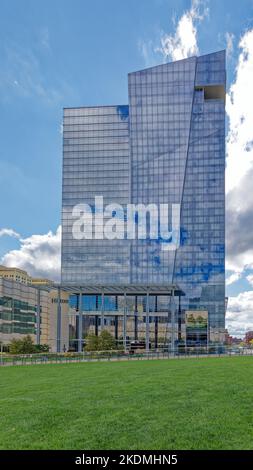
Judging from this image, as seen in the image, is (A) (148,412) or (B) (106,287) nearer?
(A) (148,412)

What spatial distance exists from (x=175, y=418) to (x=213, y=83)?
565 feet

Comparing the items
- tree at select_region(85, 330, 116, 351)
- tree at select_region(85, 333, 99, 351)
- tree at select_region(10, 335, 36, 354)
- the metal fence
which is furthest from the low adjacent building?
the metal fence

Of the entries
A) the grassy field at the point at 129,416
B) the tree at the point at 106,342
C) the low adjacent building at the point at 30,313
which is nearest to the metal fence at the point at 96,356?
the tree at the point at 106,342

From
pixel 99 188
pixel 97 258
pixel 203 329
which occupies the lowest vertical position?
pixel 203 329

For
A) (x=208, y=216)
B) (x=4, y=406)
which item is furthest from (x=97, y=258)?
(x=4, y=406)

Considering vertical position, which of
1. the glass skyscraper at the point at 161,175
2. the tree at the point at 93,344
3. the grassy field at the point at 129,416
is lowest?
the tree at the point at 93,344

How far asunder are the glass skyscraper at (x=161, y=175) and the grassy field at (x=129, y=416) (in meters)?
141

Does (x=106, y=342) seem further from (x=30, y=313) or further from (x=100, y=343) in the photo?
(x=30, y=313)

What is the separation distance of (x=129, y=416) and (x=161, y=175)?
15868 cm

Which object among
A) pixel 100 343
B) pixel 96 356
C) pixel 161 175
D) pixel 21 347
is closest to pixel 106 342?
pixel 100 343

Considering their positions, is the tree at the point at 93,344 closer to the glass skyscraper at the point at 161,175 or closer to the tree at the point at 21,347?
the tree at the point at 21,347

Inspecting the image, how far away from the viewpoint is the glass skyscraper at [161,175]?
557 ft

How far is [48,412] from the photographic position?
1972 cm
